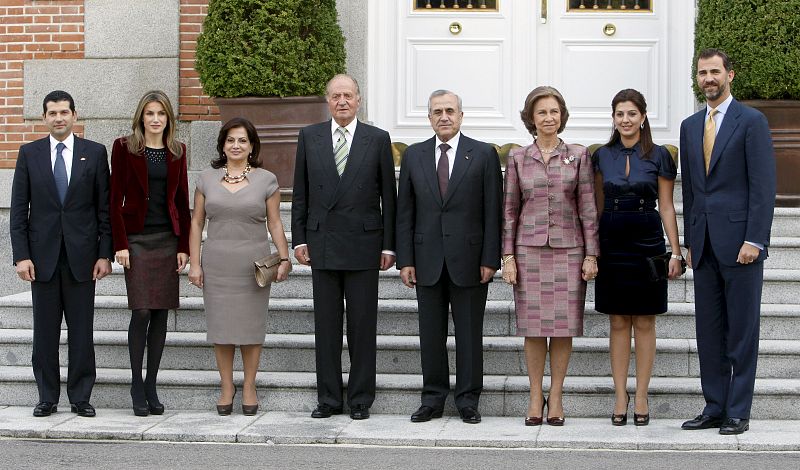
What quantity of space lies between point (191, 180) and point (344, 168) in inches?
118

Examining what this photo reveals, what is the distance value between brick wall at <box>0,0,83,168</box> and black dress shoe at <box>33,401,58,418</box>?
3.58m

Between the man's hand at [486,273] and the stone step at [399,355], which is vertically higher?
the man's hand at [486,273]

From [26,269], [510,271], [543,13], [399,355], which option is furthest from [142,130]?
[543,13]

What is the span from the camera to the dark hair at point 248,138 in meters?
8.15

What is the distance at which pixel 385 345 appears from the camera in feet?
27.8

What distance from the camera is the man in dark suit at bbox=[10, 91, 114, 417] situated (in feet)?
26.5

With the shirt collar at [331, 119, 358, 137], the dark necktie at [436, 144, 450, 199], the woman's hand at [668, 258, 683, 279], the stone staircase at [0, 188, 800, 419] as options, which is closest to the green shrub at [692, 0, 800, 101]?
the stone staircase at [0, 188, 800, 419]

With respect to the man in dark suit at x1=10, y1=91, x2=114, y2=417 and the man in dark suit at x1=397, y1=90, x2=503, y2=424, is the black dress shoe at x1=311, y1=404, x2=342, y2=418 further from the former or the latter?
the man in dark suit at x1=10, y1=91, x2=114, y2=417

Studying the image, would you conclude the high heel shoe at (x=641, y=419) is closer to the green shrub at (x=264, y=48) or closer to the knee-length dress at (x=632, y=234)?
the knee-length dress at (x=632, y=234)

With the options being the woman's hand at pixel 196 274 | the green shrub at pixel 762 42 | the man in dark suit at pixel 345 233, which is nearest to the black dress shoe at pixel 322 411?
the man in dark suit at pixel 345 233

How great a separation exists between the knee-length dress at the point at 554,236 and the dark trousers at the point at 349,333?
2.93ft

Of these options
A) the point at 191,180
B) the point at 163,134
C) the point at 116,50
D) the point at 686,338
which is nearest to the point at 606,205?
the point at 686,338

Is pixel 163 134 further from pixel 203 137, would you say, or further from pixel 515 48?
pixel 515 48

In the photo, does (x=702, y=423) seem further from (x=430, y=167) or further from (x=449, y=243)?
(x=430, y=167)
